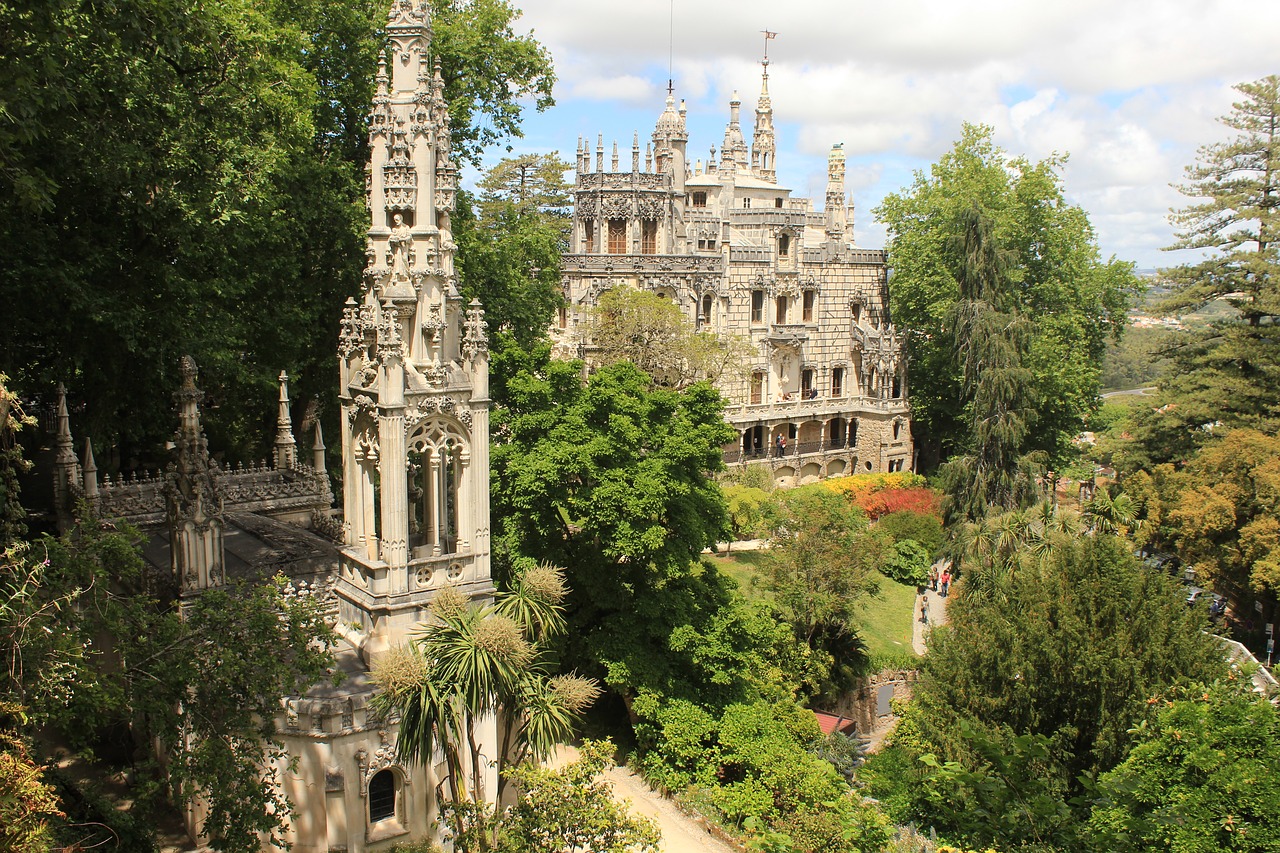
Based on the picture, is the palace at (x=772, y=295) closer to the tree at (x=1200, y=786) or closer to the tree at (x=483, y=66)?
the tree at (x=483, y=66)

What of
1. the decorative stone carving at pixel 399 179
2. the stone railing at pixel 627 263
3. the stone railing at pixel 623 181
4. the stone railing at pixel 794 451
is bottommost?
the stone railing at pixel 794 451

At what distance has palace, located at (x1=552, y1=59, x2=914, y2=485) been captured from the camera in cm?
4853

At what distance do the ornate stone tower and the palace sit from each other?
31.8 m

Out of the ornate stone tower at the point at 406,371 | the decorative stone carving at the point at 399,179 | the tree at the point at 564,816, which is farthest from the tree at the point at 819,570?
the decorative stone carving at the point at 399,179

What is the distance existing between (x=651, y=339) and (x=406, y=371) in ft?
86.0

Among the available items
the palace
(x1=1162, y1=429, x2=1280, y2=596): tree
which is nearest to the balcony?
the palace

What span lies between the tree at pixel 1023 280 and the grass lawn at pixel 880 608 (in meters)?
11.6

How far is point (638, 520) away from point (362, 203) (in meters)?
11.0

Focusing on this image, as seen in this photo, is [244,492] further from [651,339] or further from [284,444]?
[651,339]

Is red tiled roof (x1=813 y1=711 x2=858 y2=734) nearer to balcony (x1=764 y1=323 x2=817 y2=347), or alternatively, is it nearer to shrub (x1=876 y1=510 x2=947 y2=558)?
shrub (x1=876 y1=510 x2=947 y2=558)

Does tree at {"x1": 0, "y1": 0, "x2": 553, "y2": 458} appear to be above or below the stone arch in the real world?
above

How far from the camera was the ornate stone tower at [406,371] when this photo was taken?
13617mm

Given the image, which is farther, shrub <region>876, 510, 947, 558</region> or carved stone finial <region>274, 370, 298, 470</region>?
shrub <region>876, 510, 947, 558</region>

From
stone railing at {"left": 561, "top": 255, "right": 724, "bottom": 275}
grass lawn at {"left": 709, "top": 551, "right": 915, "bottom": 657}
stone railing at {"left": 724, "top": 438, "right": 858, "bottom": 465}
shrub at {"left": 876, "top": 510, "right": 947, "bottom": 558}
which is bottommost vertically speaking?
grass lawn at {"left": 709, "top": 551, "right": 915, "bottom": 657}
